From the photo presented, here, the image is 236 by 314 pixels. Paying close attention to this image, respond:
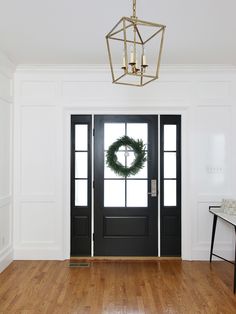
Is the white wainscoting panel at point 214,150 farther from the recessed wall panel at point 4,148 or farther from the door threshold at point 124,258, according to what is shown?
the recessed wall panel at point 4,148

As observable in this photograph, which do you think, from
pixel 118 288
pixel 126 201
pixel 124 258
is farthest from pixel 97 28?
pixel 124 258

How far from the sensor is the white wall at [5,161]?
3879 millimetres

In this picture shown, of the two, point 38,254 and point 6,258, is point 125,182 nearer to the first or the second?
point 38,254

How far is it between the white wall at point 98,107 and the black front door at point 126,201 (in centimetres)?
43

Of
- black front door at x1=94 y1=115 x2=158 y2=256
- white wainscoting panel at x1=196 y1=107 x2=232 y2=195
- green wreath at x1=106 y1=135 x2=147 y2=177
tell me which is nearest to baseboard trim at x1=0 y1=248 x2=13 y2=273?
black front door at x1=94 y1=115 x2=158 y2=256

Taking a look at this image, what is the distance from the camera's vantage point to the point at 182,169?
436cm

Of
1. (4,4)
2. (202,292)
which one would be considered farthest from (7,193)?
(202,292)

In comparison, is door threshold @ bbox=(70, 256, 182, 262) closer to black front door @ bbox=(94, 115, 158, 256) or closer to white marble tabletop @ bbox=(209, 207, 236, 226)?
black front door @ bbox=(94, 115, 158, 256)

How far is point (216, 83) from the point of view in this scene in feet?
14.1

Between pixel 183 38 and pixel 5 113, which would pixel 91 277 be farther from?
pixel 183 38

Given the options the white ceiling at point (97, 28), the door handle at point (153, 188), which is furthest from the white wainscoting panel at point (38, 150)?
the door handle at point (153, 188)

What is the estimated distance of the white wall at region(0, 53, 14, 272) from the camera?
3.88 m

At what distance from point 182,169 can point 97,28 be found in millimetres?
2297

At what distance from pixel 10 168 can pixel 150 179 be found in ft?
6.58
